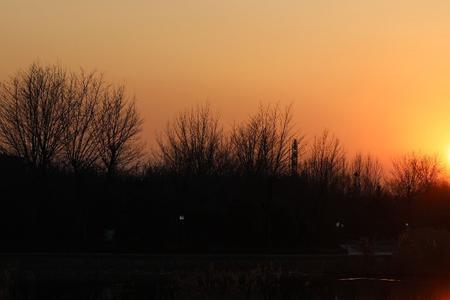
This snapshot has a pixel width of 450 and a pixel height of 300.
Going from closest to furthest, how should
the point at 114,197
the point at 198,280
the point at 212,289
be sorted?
the point at 212,289, the point at 198,280, the point at 114,197

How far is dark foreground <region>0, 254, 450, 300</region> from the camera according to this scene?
1983cm

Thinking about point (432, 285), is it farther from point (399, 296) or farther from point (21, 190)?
point (21, 190)

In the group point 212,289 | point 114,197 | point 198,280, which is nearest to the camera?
point 212,289

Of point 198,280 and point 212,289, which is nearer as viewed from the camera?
point 212,289

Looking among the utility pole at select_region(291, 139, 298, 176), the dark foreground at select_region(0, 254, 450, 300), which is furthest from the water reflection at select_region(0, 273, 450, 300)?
the utility pole at select_region(291, 139, 298, 176)

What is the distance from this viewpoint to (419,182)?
9500cm

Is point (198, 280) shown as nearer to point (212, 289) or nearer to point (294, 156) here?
point (212, 289)

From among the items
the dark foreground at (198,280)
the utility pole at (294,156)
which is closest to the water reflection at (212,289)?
the dark foreground at (198,280)

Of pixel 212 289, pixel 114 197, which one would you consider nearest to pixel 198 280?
pixel 212 289

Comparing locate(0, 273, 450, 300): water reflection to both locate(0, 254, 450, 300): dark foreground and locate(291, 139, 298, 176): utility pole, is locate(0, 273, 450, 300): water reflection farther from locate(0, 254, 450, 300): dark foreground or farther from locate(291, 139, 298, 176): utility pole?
locate(291, 139, 298, 176): utility pole

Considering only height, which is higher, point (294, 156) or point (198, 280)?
point (294, 156)

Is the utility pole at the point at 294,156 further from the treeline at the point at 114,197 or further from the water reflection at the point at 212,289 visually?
the water reflection at the point at 212,289

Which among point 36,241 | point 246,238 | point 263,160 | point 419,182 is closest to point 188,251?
point 246,238

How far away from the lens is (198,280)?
68.4 feet
